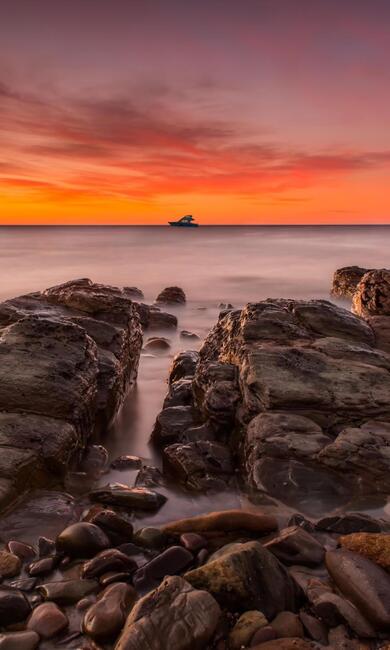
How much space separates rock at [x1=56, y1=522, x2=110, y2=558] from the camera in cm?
341

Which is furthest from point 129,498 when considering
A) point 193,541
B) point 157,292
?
point 157,292

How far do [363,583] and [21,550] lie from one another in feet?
7.47

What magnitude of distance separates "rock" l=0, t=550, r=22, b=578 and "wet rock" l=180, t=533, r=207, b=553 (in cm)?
111

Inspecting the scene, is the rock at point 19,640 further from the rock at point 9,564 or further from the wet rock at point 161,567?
the wet rock at point 161,567

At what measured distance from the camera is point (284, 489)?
4234mm

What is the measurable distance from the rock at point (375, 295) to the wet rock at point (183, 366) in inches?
149

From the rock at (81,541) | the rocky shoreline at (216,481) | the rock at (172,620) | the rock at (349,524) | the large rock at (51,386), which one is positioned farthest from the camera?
the large rock at (51,386)

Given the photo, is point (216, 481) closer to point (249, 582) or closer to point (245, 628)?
Answer: point (249, 582)

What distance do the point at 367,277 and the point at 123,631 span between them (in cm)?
933

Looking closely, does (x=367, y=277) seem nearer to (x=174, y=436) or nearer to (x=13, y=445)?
(x=174, y=436)

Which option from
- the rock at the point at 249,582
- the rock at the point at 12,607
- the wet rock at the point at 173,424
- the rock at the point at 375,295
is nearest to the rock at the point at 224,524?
the rock at the point at 249,582

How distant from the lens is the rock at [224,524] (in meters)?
3.58

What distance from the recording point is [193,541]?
3.46 metres

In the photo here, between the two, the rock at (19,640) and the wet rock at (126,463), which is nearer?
the rock at (19,640)
